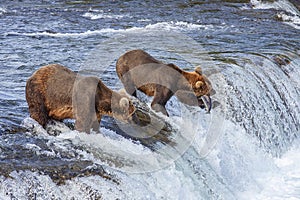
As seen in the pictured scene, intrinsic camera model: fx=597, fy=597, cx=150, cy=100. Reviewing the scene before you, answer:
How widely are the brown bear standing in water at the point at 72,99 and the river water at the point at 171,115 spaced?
0.15 meters

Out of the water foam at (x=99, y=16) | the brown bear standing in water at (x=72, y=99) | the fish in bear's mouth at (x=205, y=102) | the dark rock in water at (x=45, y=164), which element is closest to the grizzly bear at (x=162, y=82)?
the fish in bear's mouth at (x=205, y=102)

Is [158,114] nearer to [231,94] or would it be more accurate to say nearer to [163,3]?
[231,94]

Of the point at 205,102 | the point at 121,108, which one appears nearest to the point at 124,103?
the point at 121,108

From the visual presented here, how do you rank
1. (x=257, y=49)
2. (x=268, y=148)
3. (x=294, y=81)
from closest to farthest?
(x=268, y=148) → (x=294, y=81) → (x=257, y=49)

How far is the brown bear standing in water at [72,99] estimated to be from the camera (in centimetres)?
617

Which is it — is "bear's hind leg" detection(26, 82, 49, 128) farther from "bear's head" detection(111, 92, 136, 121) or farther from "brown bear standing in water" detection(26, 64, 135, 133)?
"bear's head" detection(111, 92, 136, 121)

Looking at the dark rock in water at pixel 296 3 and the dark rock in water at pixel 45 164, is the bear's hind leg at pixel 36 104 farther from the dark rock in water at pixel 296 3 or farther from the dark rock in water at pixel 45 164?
the dark rock in water at pixel 296 3

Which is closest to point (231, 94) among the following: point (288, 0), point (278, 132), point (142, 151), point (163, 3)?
point (278, 132)

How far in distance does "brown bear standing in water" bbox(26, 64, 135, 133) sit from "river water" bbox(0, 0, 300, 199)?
0.49 feet

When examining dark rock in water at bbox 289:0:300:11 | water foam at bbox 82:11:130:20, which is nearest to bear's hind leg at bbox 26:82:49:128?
water foam at bbox 82:11:130:20

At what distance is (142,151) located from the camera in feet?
20.5

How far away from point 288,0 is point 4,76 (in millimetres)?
13675

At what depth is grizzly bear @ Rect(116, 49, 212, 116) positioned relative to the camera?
7676 millimetres

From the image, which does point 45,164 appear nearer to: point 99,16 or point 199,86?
point 199,86
